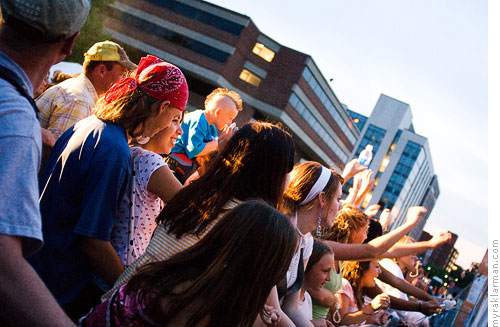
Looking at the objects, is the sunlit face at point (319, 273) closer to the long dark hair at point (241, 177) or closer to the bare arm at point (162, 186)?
the long dark hair at point (241, 177)

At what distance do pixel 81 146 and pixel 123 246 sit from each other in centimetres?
56

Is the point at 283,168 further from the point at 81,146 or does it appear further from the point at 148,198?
the point at 81,146

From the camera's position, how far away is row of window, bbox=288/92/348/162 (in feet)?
153

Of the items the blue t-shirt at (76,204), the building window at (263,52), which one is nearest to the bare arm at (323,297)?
the blue t-shirt at (76,204)

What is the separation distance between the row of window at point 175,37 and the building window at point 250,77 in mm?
3283

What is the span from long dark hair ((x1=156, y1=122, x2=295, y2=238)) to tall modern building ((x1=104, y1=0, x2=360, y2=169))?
41.5 m

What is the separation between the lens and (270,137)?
222 centimetres

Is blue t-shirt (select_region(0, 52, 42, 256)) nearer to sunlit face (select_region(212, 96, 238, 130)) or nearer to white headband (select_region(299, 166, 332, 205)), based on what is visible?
white headband (select_region(299, 166, 332, 205))

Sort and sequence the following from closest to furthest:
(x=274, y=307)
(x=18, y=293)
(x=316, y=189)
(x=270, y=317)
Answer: (x=18, y=293), (x=270, y=317), (x=274, y=307), (x=316, y=189)

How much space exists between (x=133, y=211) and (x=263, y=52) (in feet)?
153

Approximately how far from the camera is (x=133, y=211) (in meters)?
2.25

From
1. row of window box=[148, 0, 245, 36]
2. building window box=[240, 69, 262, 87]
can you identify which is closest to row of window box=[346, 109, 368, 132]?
building window box=[240, 69, 262, 87]

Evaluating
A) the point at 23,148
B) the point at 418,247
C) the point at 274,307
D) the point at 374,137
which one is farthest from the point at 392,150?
the point at 23,148

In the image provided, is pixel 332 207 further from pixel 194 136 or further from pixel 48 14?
pixel 48 14
